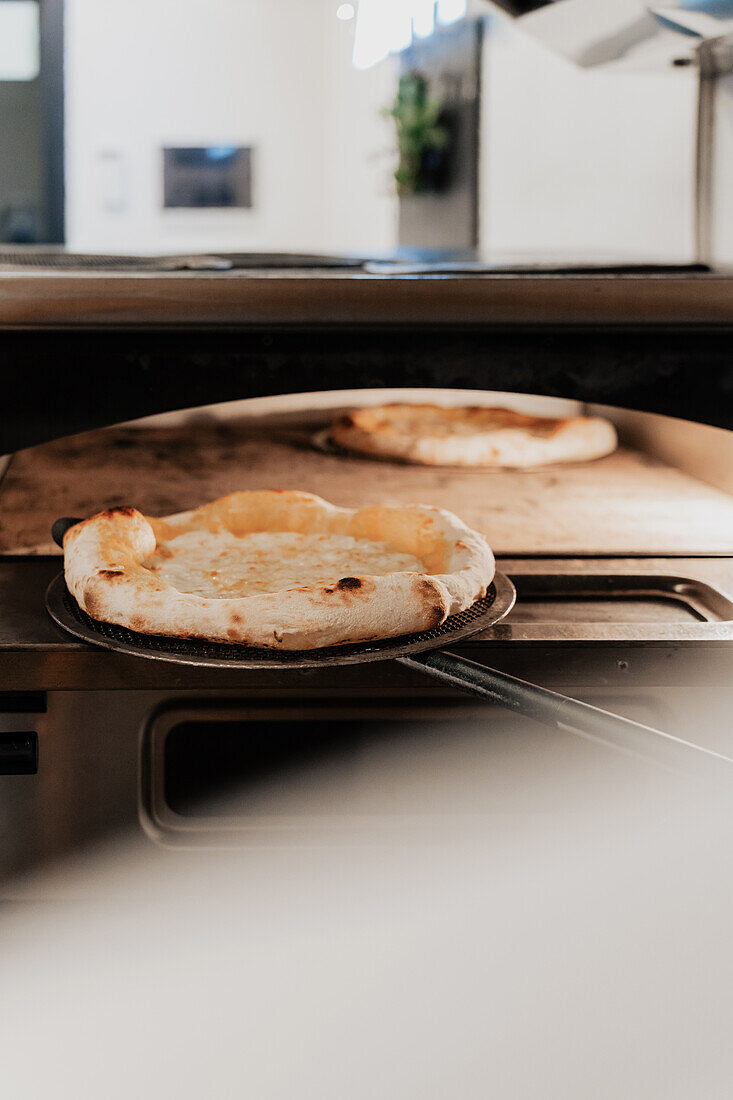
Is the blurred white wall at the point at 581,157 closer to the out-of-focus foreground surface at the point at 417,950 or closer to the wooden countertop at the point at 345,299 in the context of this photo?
the wooden countertop at the point at 345,299

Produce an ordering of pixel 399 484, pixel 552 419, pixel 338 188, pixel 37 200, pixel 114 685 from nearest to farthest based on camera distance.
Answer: pixel 114 685 < pixel 399 484 < pixel 552 419 < pixel 37 200 < pixel 338 188

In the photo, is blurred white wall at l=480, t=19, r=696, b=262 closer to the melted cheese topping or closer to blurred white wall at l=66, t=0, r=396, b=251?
the melted cheese topping

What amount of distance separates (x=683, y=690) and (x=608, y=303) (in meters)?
0.29

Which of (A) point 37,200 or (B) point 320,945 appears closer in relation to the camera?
(B) point 320,945

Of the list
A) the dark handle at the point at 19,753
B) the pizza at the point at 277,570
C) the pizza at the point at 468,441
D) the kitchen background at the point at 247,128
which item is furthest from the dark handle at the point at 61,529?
the kitchen background at the point at 247,128

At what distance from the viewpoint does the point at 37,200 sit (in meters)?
3.50

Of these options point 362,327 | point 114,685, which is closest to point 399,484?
point 362,327

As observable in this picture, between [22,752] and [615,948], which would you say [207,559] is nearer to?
[22,752]

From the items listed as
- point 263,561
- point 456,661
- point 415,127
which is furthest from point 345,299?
point 415,127

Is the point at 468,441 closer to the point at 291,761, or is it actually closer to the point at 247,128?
the point at 291,761

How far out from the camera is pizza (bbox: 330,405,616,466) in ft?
3.95

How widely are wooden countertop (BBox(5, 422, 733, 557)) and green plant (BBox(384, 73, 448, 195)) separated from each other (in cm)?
201

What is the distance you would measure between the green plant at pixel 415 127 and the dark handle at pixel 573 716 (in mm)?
2647

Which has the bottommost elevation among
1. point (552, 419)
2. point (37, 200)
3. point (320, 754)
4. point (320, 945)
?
point (320, 945)
